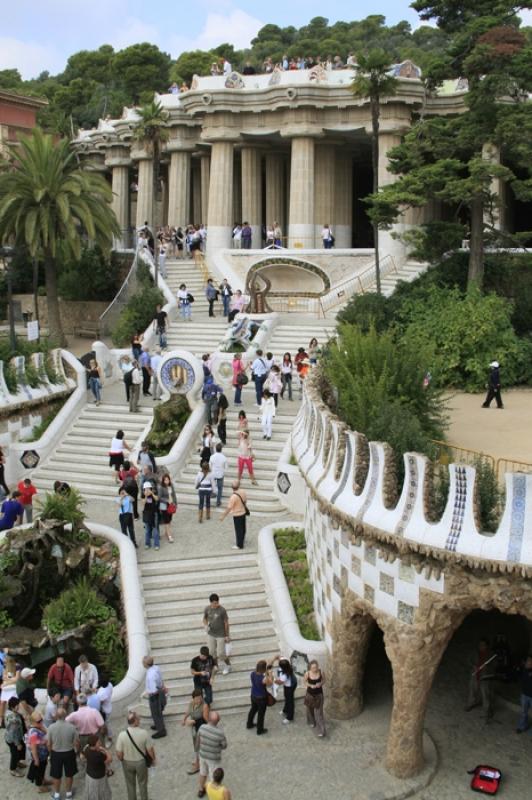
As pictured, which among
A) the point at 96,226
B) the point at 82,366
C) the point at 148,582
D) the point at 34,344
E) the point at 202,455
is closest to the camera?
the point at 148,582

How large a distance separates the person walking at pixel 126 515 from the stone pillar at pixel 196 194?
35.2m

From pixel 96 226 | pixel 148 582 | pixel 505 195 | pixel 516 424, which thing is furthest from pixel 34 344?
pixel 505 195

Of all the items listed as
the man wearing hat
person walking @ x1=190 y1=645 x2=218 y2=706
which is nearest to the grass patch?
person walking @ x1=190 y1=645 x2=218 y2=706

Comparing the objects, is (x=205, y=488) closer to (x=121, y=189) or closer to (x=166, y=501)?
(x=166, y=501)

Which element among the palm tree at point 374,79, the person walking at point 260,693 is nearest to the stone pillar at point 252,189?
the palm tree at point 374,79

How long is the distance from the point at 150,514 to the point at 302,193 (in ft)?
75.1

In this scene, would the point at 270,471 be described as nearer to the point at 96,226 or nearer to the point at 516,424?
the point at 516,424

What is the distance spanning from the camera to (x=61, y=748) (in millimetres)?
12234

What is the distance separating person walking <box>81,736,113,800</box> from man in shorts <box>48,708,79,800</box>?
2.23 ft

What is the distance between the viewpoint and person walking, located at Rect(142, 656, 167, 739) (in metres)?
13.6

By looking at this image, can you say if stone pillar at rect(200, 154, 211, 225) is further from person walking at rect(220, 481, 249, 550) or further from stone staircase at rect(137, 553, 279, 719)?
stone staircase at rect(137, 553, 279, 719)

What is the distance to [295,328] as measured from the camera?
29.1m

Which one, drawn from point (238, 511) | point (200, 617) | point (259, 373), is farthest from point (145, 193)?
point (200, 617)

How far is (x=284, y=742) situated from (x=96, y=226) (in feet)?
76.2
